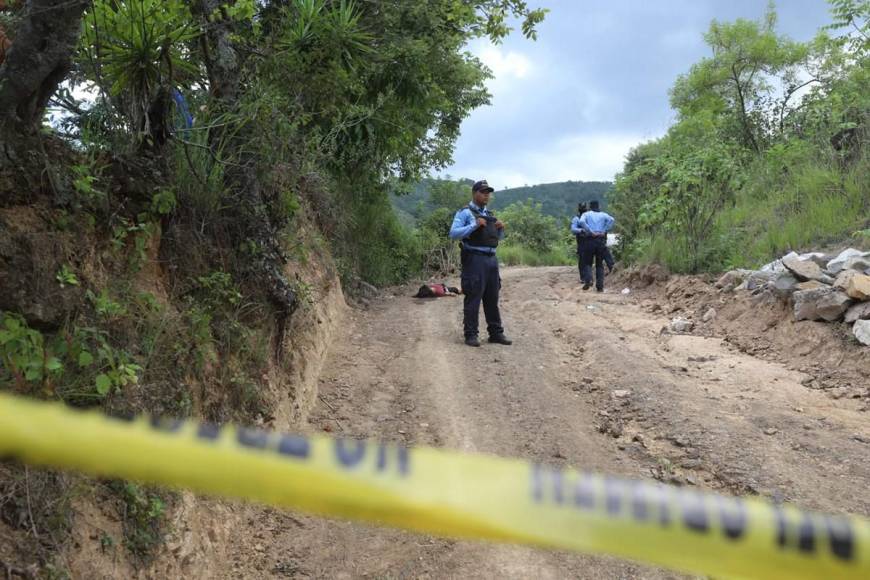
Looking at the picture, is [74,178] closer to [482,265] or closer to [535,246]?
[482,265]

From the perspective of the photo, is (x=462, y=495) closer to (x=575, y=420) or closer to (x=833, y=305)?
(x=575, y=420)

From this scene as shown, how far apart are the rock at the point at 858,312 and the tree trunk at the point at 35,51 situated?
6.04 m

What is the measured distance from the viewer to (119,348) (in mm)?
2584

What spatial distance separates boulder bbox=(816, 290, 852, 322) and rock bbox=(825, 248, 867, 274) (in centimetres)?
63

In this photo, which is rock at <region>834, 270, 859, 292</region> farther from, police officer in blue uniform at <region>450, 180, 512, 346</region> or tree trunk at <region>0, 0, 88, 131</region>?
tree trunk at <region>0, 0, 88, 131</region>

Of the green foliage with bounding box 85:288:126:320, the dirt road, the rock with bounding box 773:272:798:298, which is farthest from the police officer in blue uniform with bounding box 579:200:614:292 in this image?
the green foliage with bounding box 85:288:126:320

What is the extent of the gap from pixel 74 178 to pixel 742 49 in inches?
1045

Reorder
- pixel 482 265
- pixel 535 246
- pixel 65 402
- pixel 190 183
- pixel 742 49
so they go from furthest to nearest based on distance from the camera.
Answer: pixel 535 246, pixel 742 49, pixel 482 265, pixel 190 183, pixel 65 402

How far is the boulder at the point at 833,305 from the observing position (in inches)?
210

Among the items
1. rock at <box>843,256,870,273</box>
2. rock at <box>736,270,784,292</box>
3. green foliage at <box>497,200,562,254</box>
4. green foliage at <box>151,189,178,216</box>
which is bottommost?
rock at <box>736,270,784,292</box>

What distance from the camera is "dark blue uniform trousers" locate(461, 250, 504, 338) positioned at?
674 cm

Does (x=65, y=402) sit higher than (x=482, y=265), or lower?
lower

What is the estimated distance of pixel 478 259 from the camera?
6.80 m

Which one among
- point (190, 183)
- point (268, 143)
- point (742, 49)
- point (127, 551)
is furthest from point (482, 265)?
point (742, 49)
